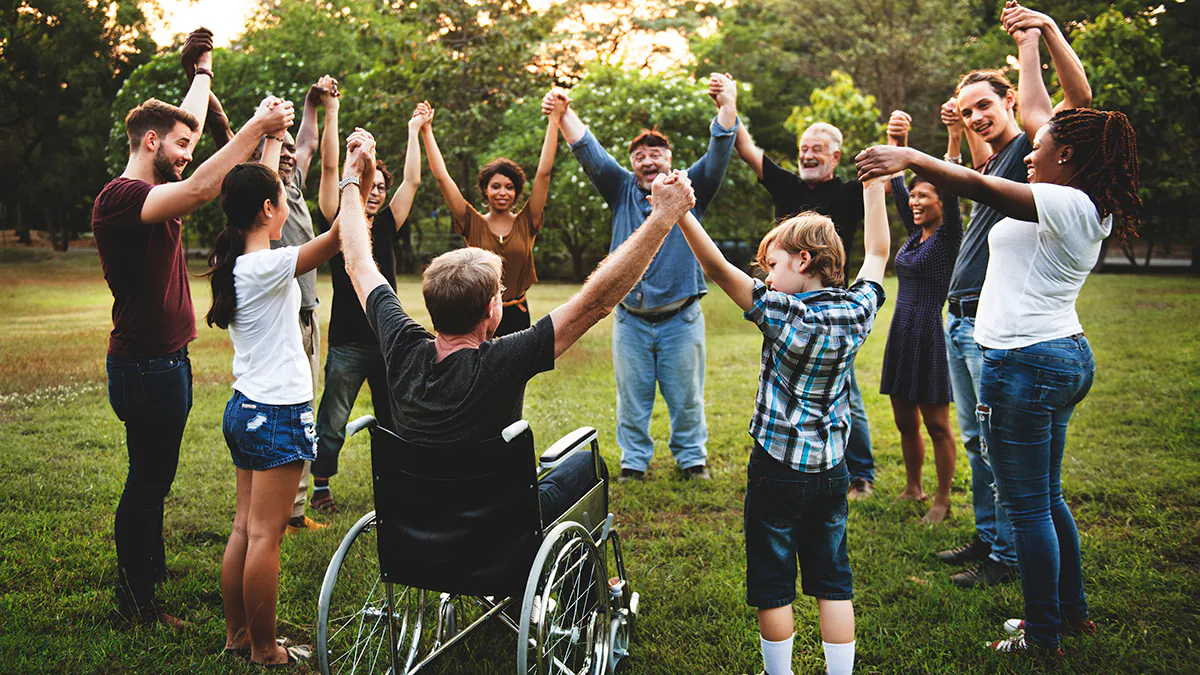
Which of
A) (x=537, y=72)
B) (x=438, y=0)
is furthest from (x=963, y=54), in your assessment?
(x=438, y=0)

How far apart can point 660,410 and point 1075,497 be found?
3.44m

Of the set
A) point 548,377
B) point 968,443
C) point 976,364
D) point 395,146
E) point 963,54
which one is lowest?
point 548,377

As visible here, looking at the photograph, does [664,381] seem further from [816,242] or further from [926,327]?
[816,242]

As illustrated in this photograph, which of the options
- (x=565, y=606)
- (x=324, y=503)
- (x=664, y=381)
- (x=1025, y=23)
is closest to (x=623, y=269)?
(x=565, y=606)

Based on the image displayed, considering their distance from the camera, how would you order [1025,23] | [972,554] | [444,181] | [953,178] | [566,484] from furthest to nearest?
1. [444,181]
2. [972,554]
3. [1025,23]
4. [566,484]
5. [953,178]

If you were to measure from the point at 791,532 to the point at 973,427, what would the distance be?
6.26 ft

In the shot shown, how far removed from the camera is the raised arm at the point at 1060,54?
2822 mm

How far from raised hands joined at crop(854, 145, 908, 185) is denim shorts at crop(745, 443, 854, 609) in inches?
35.7

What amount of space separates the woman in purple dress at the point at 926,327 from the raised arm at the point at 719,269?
6.96ft

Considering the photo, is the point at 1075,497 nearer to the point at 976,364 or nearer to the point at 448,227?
the point at 976,364

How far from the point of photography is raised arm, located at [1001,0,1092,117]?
2822mm

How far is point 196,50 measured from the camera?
353 cm

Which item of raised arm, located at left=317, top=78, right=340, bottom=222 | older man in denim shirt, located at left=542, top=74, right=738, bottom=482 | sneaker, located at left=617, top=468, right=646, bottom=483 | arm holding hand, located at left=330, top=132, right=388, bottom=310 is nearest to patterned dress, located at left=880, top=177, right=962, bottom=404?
older man in denim shirt, located at left=542, top=74, right=738, bottom=482

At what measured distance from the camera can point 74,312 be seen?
10508mm
